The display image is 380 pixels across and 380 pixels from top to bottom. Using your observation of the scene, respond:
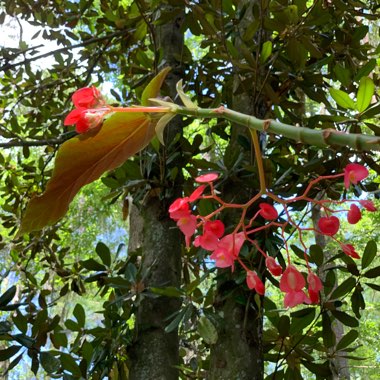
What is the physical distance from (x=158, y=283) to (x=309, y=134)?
112 centimetres

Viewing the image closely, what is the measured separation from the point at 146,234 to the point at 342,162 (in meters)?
0.61

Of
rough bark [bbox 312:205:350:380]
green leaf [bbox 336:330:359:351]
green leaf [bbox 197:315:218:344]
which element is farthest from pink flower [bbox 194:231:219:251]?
green leaf [bbox 336:330:359:351]

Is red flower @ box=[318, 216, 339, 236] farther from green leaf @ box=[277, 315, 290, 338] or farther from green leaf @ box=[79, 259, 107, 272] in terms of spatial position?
green leaf @ box=[79, 259, 107, 272]

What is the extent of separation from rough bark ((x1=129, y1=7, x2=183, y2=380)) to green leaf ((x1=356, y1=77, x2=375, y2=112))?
0.53 meters

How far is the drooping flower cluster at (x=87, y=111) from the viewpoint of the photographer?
0.44m

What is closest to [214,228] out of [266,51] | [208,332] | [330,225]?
[330,225]

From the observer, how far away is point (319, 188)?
1271 millimetres

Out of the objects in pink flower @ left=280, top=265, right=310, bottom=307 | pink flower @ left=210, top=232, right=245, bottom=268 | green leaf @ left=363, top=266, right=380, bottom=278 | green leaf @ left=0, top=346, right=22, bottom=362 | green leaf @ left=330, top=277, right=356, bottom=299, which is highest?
green leaf @ left=363, top=266, right=380, bottom=278

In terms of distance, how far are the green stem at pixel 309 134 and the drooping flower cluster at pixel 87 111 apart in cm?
8

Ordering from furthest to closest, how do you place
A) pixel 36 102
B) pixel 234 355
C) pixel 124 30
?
pixel 36 102 → pixel 124 30 → pixel 234 355

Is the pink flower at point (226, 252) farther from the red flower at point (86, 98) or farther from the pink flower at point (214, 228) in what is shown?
the red flower at point (86, 98)

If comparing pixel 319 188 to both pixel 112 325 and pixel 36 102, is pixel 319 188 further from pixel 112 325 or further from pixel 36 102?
pixel 36 102

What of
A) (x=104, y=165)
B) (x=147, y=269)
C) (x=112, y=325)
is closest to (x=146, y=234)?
(x=147, y=269)

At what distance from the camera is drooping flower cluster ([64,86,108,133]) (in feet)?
1.44
